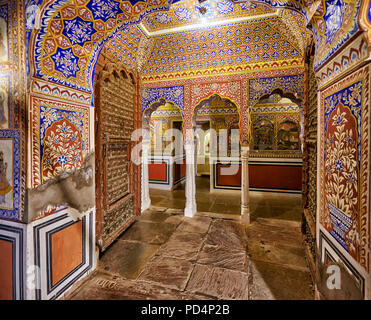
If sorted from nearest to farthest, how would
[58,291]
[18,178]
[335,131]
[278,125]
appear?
[335,131] → [18,178] → [58,291] → [278,125]

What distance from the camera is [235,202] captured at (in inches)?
233

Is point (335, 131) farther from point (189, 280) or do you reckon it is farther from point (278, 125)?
point (278, 125)

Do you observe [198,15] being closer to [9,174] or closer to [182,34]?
[182,34]

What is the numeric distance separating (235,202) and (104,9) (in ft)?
18.0

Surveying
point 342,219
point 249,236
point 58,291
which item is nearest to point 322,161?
point 342,219

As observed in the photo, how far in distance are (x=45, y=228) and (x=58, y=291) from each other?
2.57 feet

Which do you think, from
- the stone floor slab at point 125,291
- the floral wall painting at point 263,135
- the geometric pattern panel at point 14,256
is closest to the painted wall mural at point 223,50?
the floral wall painting at point 263,135

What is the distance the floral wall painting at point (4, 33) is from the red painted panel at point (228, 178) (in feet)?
20.8

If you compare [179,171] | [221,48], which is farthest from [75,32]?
[179,171]

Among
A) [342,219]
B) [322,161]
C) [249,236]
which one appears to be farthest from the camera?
[249,236]

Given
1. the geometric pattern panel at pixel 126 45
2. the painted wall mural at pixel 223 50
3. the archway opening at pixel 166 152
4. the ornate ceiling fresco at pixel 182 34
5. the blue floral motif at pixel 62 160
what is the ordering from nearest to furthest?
the ornate ceiling fresco at pixel 182 34 → the blue floral motif at pixel 62 160 → the geometric pattern panel at pixel 126 45 → the painted wall mural at pixel 223 50 → the archway opening at pixel 166 152

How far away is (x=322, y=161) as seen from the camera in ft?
5.62

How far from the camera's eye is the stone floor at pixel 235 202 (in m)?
5.00

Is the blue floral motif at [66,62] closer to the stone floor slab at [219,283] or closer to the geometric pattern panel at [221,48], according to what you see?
the geometric pattern panel at [221,48]
